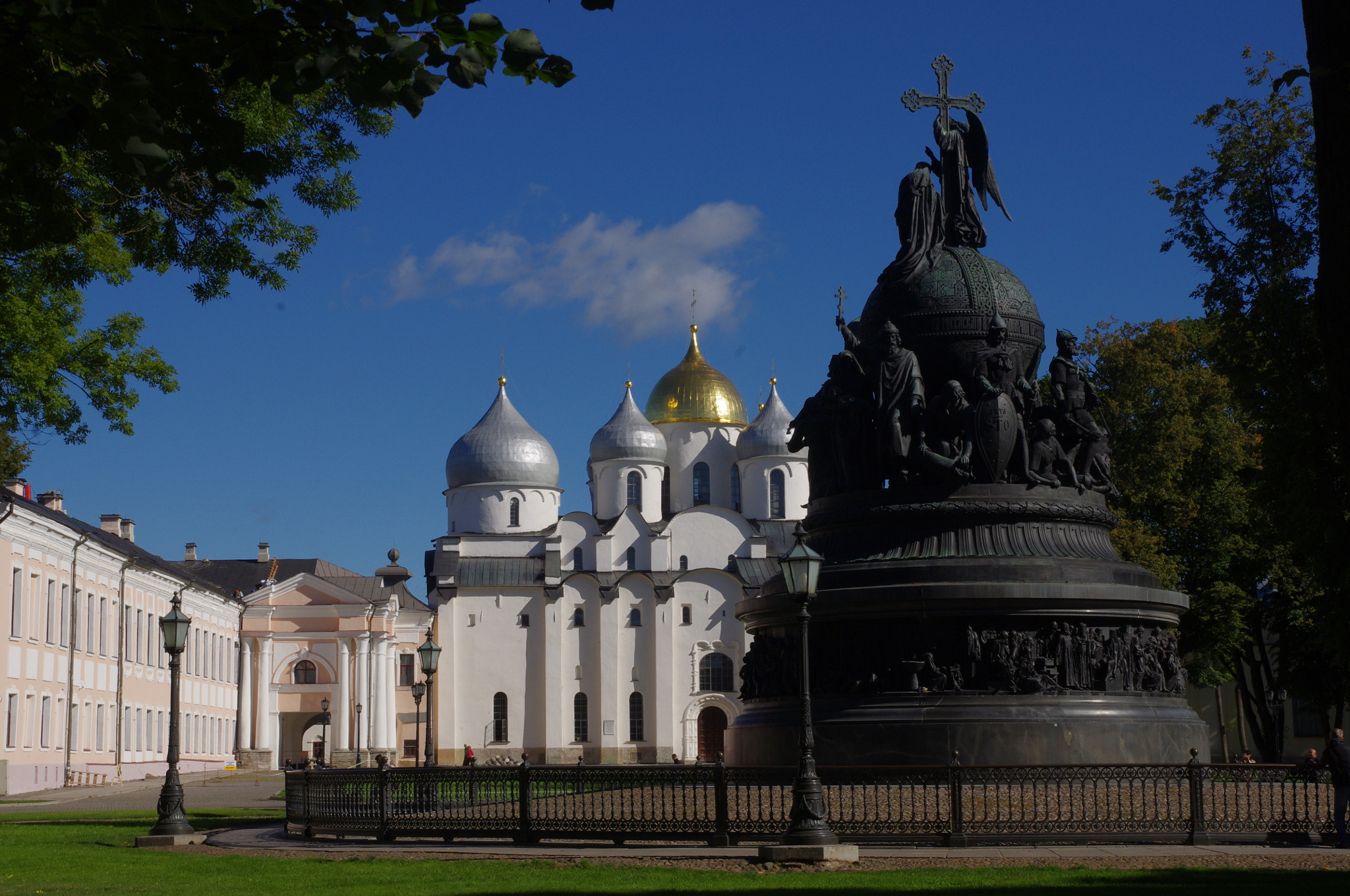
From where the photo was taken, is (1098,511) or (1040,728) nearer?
(1040,728)

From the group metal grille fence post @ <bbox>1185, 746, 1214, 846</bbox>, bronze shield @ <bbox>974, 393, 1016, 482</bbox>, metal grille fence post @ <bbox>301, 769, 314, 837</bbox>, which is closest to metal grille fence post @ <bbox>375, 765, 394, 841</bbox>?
metal grille fence post @ <bbox>301, 769, 314, 837</bbox>

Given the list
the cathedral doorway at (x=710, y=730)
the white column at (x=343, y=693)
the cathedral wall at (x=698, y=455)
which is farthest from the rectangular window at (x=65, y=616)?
the cathedral wall at (x=698, y=455)

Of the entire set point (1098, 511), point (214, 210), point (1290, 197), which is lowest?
point (1098, 511)

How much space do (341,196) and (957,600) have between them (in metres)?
8.81

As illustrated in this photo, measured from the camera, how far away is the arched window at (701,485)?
274 ft

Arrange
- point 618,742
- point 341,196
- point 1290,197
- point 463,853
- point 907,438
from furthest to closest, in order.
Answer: point 618,742
point 1290,197
point 907,438
point 341,196
point 463,853

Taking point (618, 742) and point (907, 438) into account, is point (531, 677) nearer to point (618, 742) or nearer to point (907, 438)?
point (618, 742)

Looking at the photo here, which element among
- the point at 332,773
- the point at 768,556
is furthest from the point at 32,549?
the point at 768,556

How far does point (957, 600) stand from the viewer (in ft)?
61.1

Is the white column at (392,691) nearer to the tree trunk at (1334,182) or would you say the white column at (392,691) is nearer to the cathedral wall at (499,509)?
the cathedral wall at (499,509)

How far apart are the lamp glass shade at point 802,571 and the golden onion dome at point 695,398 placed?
68477 mm

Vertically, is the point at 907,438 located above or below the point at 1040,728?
above

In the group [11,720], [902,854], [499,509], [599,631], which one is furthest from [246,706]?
[902,854]

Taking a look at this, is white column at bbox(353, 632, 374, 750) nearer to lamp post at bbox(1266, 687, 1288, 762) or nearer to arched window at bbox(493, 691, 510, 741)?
arched window at bbox(493, 691, 510, 741)
